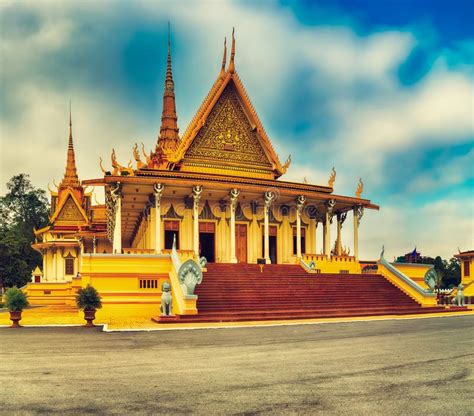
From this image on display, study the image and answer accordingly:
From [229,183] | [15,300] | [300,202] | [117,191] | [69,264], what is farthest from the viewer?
[69,264]

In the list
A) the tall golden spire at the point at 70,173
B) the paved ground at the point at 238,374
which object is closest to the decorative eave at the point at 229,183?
the paved ground at the point at 238,374

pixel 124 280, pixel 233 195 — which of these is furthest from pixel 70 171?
pixel 124 280

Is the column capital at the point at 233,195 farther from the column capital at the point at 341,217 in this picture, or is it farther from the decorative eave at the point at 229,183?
the column capital at the point at 341,217

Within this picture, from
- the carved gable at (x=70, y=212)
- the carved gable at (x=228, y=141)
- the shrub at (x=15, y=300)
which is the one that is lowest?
the shrub at (x=15, y=300)

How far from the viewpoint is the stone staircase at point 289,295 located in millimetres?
18297

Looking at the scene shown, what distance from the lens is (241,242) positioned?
95.2 feet

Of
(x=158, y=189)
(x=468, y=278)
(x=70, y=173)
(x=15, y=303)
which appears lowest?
(x=468, y=278)

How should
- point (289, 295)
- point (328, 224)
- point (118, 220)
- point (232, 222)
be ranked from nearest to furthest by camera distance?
point (289, 295)
point (118, 220)
point (232, 222)
point (328, 224)

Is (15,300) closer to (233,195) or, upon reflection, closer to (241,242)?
(233,195)

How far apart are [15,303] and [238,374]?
11.1m

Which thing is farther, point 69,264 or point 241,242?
point 69,264

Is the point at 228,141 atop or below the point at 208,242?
atop

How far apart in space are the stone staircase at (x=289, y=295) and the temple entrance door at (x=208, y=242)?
4718mm

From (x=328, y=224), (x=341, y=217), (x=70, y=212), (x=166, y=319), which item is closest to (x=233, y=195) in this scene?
(x=328, y=224)
